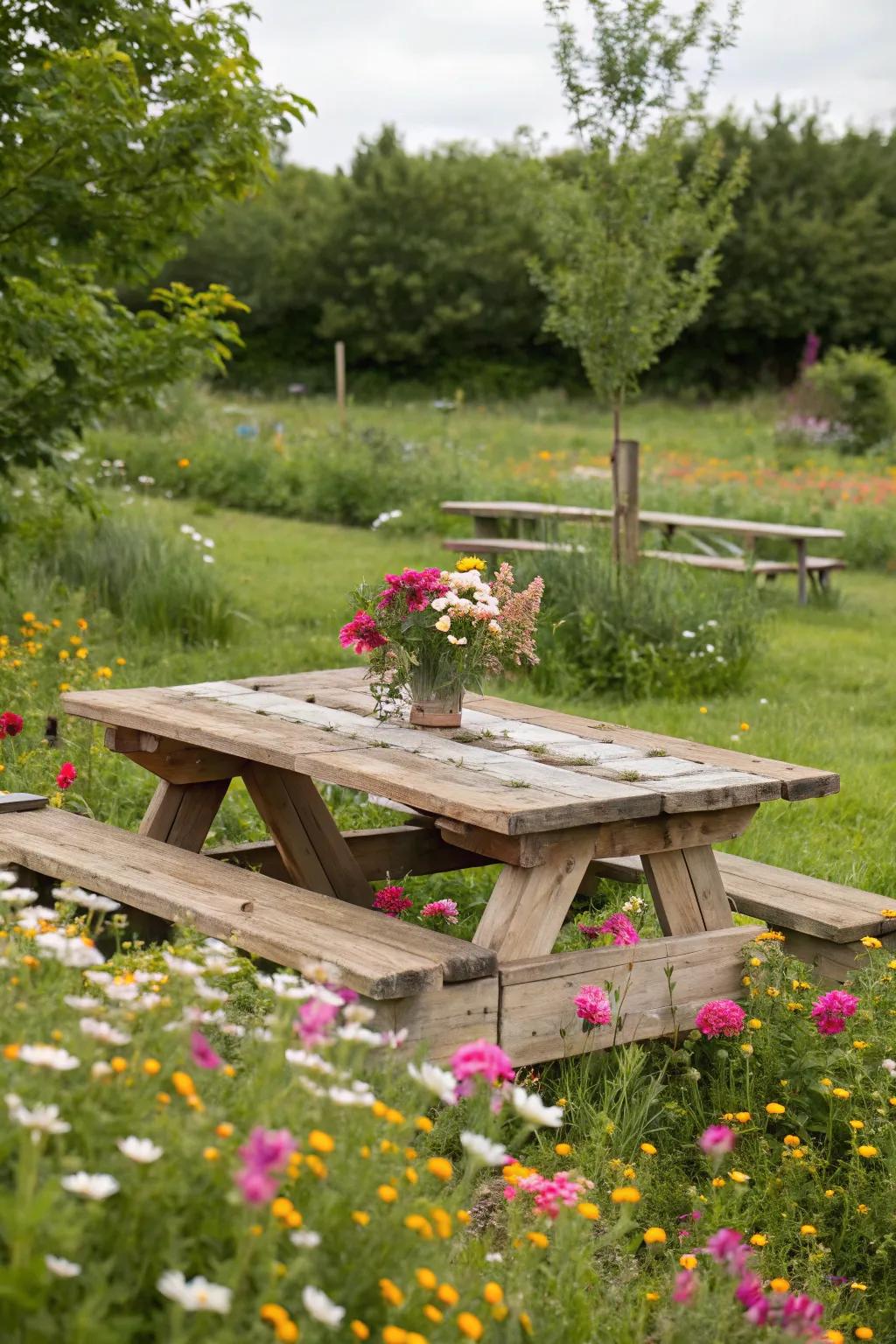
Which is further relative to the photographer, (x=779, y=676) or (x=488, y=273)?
(x=488, y=273)

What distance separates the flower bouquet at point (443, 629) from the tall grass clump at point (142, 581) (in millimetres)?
4261

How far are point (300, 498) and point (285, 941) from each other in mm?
12256

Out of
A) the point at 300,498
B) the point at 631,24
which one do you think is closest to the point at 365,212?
the point at 300,498

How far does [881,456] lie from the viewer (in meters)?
19.4

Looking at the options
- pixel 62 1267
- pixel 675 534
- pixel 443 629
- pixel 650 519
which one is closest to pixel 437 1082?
pixel 62 1267

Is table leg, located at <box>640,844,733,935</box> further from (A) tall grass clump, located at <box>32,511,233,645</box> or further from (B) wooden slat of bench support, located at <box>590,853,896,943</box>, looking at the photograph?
(A) tall grass clump, located at <box>32,511,233,645</box>

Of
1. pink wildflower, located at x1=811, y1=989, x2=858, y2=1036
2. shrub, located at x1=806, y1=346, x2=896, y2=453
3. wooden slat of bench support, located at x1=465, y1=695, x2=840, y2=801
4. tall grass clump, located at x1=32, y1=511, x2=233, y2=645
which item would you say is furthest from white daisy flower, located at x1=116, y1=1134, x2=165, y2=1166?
shrub, located at x1=806, y1=346, x2=896, y2=453

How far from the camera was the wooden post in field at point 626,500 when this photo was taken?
862 centimetres

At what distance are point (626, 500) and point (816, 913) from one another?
5101 mm

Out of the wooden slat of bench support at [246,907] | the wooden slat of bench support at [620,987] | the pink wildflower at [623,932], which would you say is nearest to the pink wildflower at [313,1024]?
the wooden slat of bench support at [246,907]

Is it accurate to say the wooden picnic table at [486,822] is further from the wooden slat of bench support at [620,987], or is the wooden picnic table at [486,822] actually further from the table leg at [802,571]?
the table leg at [802,571]

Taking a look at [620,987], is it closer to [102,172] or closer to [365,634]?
[365,634]

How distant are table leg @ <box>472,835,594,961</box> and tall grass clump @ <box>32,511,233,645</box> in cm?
496

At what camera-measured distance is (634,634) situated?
7980 millimetres
